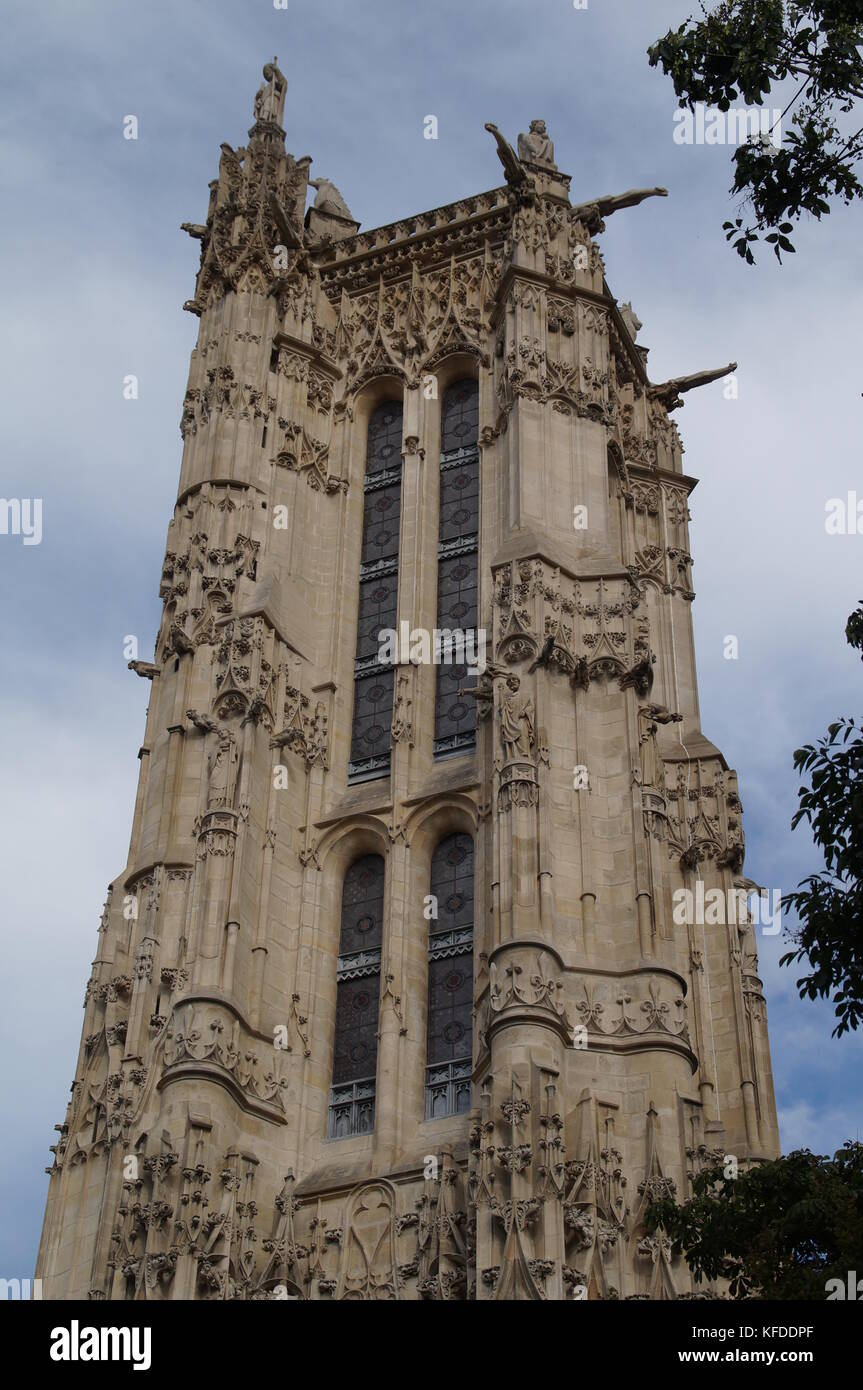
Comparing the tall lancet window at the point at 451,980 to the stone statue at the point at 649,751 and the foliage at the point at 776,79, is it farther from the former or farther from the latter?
the foliage at the point at 776,79

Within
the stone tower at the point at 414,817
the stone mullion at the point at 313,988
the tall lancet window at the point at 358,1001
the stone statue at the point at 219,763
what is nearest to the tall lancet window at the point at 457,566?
the stone tower at the point at 414,817

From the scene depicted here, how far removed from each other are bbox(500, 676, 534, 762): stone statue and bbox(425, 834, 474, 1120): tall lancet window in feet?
9.91

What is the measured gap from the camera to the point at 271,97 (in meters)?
42.1

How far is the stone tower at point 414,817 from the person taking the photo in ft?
85.4

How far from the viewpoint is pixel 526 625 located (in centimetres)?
3052

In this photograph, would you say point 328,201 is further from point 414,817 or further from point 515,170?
point 414,817

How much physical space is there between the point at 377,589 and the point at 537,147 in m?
9.63

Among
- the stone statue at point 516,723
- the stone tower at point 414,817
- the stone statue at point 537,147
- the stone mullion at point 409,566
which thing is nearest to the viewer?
the stone tower at point 414,817

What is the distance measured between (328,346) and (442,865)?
39.7ft

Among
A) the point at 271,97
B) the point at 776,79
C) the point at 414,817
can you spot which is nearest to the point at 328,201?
the point at 271,97

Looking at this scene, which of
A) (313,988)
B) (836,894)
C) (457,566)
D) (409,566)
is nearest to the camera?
(836,894)

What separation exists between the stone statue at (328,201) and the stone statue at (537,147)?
485 centimetres
